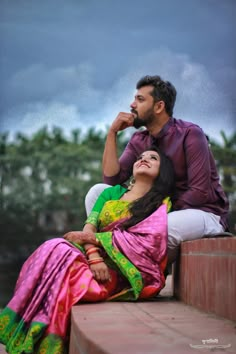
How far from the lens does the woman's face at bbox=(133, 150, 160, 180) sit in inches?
119

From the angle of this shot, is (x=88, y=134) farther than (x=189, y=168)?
Yes

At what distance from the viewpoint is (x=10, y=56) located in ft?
98.6

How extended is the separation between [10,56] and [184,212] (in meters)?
28.4

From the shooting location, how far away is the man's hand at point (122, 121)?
3193mm

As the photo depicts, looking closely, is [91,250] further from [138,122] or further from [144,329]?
[144,329]

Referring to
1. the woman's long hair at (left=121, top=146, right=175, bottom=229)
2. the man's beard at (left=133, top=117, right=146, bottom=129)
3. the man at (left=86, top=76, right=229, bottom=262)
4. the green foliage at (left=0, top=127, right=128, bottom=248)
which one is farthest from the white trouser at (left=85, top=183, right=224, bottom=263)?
the green foliage at (left=0, top=127, right=128, bottom=248)

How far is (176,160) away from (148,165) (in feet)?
0.57

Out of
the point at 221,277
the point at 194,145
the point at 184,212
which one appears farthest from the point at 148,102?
the point at 221,277

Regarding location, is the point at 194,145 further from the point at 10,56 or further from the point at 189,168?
the point at 10,56

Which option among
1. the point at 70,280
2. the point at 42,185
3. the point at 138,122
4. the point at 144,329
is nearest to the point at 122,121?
the point at 138,122

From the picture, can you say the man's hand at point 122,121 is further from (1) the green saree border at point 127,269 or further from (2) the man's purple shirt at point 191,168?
(1) the green saree border at point 127,269

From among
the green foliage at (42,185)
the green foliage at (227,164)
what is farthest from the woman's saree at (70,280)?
the green foliage at (42,185)

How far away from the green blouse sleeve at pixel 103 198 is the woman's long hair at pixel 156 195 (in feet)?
0.49

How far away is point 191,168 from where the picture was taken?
9.89ft
